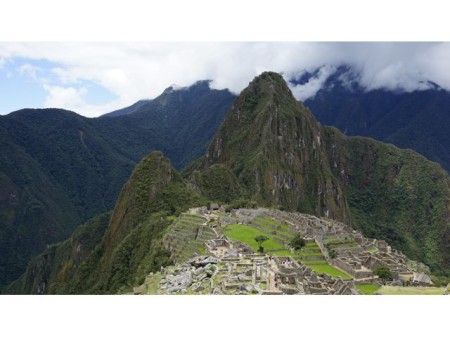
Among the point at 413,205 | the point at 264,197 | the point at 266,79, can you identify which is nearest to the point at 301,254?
the point at 264,197

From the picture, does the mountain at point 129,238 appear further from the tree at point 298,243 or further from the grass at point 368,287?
the grass at point 368,287

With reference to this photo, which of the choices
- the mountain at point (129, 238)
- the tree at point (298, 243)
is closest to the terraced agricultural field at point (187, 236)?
the mountain at point (129, 238)

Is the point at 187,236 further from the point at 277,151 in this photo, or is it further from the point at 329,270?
the point at 277,151

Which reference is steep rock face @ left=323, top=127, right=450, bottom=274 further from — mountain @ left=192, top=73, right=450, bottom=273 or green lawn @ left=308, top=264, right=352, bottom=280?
green lawn @ left=308, top=264, right=352, bottom=280

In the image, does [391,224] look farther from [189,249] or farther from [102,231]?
[189,249]

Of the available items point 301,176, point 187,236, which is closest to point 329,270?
point 187,236
